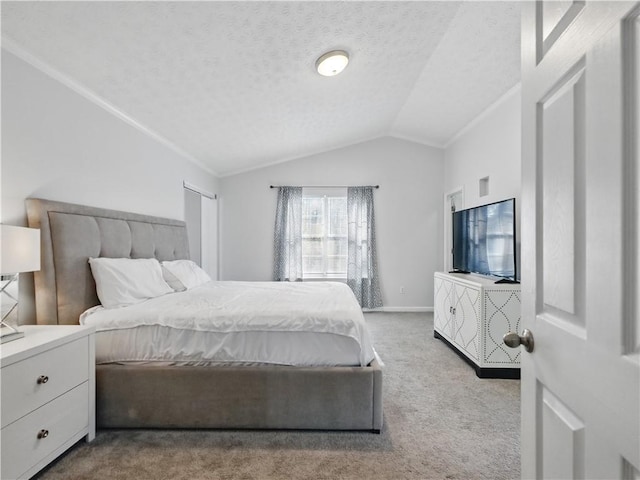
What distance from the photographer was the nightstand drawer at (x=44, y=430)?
1395mm

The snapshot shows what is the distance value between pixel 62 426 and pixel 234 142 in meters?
3.31

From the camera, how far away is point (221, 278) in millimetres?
5355

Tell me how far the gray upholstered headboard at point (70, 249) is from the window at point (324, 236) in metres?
3.01

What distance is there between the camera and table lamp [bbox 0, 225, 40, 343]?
→ 1.51 meters

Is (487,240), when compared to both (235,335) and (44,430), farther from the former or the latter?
(44,430)

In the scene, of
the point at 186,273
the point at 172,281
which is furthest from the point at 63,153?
the point at 186,273

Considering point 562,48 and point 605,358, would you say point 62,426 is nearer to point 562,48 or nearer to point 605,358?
point 605,358

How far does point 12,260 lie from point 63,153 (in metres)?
1.06

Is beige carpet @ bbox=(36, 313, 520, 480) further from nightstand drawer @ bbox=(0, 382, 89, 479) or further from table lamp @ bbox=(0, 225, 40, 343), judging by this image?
table lamp @ bbox=(0, 225, 40, 343)

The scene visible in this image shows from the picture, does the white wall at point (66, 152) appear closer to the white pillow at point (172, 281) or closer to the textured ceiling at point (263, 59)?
the textured ceiling at point (263, 59)

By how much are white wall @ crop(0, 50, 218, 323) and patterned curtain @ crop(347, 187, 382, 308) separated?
2958 millimetres

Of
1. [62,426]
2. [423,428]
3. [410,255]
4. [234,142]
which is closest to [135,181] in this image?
[234,142]

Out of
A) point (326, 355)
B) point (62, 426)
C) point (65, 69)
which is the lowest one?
point (62, 426)

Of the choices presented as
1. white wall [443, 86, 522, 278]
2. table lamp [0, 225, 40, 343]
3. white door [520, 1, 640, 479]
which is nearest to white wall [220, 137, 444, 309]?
white wall [443, 86, 522, 278]
